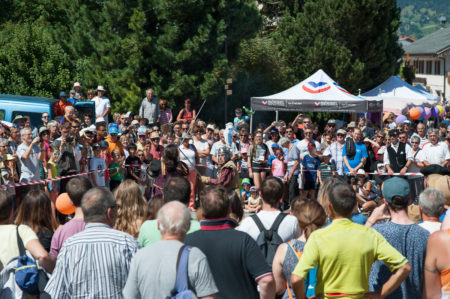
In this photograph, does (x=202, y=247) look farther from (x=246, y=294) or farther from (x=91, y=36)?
(x=91, y=36)

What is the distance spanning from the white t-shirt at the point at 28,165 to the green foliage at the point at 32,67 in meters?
12.5

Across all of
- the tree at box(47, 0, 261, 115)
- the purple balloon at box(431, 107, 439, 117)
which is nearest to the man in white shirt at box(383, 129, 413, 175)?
the tree at box(47, 0, 261, 115)

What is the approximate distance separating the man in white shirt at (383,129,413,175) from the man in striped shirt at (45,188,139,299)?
9744 millimetres

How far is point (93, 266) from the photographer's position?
4094 millimetres

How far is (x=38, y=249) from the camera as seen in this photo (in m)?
4.51

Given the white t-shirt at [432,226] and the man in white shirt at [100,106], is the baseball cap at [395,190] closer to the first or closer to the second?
the white t-shirt at [432,226]

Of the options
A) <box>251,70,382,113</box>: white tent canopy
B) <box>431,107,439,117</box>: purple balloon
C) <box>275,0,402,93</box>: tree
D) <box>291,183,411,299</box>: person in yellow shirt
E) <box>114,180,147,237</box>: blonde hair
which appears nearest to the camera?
<box>291,183,411,299</box>: person in yellow shirt

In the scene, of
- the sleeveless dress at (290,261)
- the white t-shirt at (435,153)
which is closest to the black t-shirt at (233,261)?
the sleeveless dress at (290,261)

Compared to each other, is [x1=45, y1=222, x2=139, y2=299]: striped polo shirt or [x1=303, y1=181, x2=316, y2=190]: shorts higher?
[x1=45, y1=222, x2=139, y2=299]: striped polo shirt

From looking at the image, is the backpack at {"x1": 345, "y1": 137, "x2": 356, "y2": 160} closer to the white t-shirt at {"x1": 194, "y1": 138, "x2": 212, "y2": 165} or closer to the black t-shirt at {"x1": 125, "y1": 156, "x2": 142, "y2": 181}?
the white t-shirt at {"x1": 194, "y1": 138, "x2": 212, "y2": 165}

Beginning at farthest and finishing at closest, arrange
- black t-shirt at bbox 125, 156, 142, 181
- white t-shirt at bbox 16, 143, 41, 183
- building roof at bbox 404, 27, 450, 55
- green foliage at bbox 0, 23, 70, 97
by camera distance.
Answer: building roof at bbox 404, 27, 450, 55 < green foliage at bbox 0, 23, 70, 97 < black t-shirt at bbox 125, 156, 142, 181 < white t-shirt at bbox 16, 143, 41, 183

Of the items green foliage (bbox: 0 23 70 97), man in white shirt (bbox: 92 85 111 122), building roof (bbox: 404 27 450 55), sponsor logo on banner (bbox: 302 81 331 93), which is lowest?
man in white shirt (bbox: 92 85 111 122)

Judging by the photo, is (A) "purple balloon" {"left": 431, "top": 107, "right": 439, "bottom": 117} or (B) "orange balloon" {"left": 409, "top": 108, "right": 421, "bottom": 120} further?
(A) "purple balloon" {"left": 431, "top": 107, "right": 439, "bottom": 117}

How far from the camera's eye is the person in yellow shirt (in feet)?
13.8
